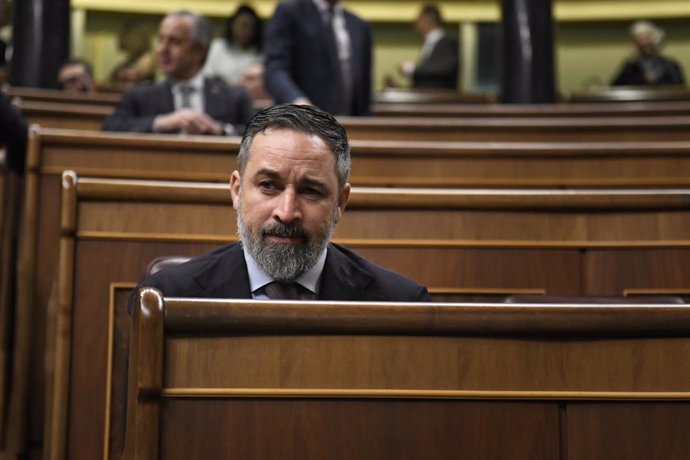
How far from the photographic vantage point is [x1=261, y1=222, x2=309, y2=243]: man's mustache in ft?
2.49

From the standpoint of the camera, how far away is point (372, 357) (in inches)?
23.7

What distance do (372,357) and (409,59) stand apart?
11.9ft

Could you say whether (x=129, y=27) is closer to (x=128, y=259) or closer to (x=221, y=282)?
(x=128, y=259)

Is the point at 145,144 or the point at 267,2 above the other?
the point at 267,2

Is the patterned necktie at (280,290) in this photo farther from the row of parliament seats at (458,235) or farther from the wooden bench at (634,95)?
the wooden bench at (634,95)

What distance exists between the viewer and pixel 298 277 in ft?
2.54

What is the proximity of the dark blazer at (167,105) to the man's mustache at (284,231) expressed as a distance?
731 millimetres

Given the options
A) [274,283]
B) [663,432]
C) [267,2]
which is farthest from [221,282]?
[267,2]

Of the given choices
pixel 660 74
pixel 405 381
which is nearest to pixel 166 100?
pixel 405 381

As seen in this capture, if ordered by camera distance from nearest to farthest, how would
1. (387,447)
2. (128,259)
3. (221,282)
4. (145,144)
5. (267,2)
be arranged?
1. (387,447)
2. (221,282)
3. (128,259)
4. (145,144)
5. (267,2)

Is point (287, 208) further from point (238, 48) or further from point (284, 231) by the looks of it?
point (238, 48)

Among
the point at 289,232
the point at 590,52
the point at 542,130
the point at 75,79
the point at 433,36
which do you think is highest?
the point at 590,52

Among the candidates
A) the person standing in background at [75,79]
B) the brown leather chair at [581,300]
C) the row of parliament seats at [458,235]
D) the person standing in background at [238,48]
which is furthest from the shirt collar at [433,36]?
the brown leather chair at [581,300]

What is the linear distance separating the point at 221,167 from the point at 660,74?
2.14 m
